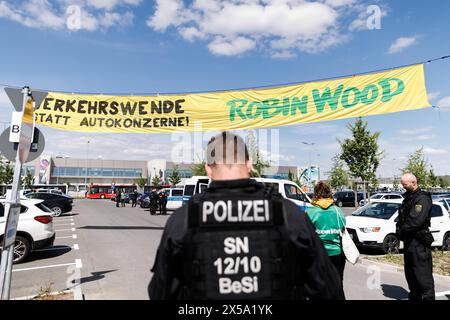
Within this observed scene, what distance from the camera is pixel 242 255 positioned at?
195 cm

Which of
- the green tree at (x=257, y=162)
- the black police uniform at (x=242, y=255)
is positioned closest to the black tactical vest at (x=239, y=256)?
the black police uniform at (x=242, y=255)

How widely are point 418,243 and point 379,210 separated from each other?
247 inches

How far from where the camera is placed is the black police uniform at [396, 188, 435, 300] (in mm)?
4973

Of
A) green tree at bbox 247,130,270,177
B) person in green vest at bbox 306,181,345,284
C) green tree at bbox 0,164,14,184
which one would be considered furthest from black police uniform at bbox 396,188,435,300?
green tree at bbox 0,164,14,184

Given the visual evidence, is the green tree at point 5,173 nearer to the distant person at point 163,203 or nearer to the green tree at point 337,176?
the distant person at point 163,203

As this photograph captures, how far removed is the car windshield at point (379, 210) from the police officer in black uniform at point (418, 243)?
218 inches

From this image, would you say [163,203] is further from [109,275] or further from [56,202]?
[109,275]

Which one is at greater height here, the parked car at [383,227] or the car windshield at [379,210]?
the car windshield at [379,210]

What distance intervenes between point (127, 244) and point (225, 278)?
33.5 ft

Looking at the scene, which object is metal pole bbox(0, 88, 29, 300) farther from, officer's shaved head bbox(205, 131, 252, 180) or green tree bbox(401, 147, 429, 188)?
green tree bbox(401, 147, 429, 188)

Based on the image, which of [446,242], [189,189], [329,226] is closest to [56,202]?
[189,189]

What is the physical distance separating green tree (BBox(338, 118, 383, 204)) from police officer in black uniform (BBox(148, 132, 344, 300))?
26218 mm

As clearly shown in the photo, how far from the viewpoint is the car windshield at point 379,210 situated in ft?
34.7

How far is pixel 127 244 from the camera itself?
37.3 ft
